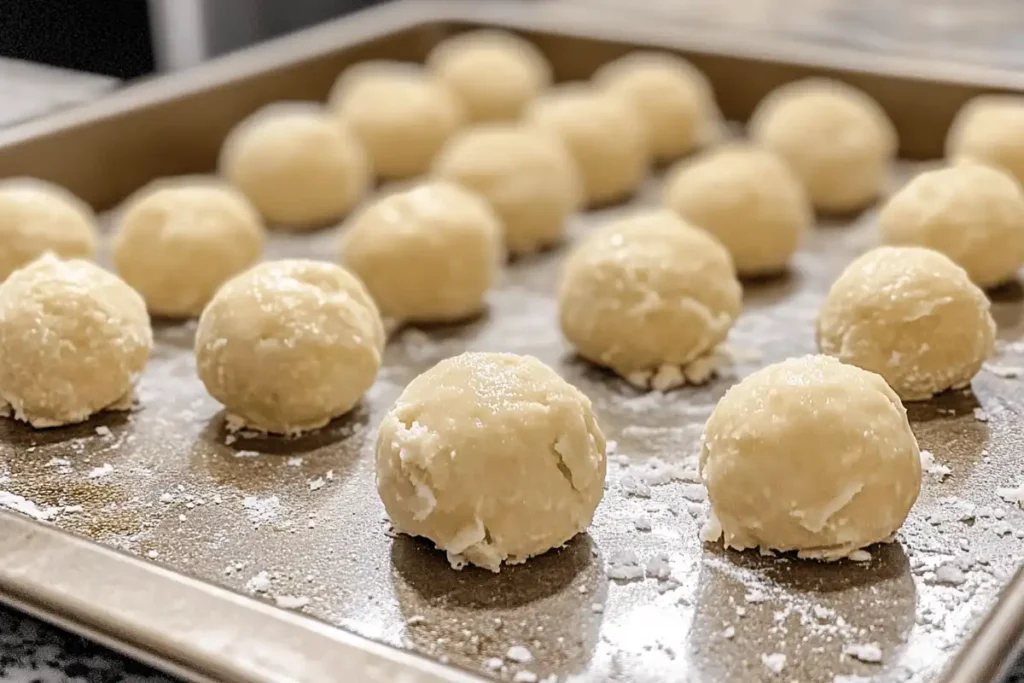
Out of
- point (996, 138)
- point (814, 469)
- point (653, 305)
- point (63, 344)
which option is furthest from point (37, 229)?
Result: point (996, 138)

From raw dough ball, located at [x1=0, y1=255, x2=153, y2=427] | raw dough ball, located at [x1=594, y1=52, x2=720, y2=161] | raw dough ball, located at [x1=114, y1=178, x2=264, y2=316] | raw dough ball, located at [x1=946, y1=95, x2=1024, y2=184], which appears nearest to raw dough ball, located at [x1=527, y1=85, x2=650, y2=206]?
raw dough ball, located at [x1=594, y1=52, x2=720, y2=161]

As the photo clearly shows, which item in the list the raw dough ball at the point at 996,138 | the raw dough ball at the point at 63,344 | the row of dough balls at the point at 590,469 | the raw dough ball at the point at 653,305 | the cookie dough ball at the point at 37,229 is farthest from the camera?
the raw dough ball at the point at 996,138

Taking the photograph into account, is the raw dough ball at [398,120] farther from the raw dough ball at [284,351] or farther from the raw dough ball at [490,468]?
the raw dough ball at [490,468]

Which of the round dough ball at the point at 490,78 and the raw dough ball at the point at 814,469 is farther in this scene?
the round dough ball at the point at 490,78

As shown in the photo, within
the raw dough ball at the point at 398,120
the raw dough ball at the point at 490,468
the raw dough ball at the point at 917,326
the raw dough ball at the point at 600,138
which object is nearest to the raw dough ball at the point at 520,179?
the raw dough ball at the point at 600,138

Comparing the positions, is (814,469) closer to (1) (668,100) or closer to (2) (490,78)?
(1) (668,100)

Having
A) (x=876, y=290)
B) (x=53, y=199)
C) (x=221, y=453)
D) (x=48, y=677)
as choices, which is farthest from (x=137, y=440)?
(x=876, y=290)

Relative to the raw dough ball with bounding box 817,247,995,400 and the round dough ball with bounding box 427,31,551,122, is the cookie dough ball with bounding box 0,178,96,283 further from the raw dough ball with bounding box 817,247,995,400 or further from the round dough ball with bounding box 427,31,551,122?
the raw dough ball with bounding box 817,247,995,400
